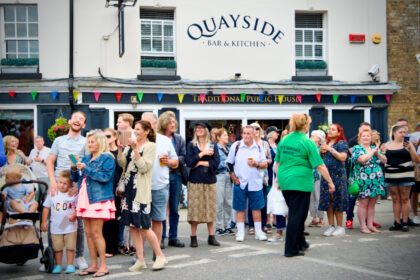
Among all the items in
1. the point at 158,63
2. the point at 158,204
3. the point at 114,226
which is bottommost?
the point at 114,226

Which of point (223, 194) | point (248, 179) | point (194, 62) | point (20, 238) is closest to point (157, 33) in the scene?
point (194, 62)

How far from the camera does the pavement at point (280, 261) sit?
20.0 ft

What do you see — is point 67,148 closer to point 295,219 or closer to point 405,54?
point 295,219

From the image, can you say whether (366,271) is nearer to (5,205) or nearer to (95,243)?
(95,243)

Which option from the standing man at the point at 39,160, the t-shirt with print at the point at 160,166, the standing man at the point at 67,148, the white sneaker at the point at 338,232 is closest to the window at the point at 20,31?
the standing man at the point at 39,160

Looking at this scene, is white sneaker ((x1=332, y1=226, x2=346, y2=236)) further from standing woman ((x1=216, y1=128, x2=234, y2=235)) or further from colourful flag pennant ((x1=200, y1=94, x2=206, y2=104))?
colourful flag pennant ((x1=200, y1=94, x2=206, y2=104))

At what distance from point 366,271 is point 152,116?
3.68 metres

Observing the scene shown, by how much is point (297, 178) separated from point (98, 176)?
9.09 ft

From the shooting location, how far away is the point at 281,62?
15953 millimetres

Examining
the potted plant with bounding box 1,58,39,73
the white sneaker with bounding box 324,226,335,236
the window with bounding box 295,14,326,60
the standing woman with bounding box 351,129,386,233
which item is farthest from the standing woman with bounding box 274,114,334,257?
the potted plant with bounding box 1,58,39,73

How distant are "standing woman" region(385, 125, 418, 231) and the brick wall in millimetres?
7059

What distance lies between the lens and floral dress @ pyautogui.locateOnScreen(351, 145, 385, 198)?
9.32 meters

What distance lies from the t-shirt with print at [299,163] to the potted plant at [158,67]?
849 cm

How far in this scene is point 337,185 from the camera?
29.7 feet
